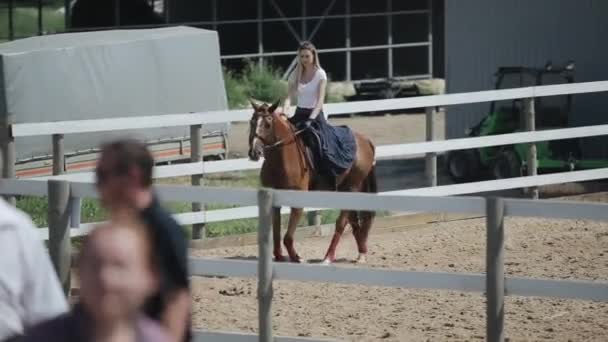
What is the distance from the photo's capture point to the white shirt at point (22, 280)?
16.5ft

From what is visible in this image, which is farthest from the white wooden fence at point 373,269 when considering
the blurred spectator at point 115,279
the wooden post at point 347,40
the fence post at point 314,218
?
the wooden post at point 347,40

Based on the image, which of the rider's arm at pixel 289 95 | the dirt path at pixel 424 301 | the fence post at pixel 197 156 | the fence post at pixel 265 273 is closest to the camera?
the fence post at pixel 265 273

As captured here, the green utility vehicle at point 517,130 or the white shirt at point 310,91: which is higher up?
the white shirt at point 310,91

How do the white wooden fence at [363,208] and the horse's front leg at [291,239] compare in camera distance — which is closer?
the white wooden fence at [363,208]

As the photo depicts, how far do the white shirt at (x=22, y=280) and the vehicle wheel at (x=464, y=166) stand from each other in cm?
1592

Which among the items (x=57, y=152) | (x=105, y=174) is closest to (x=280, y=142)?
(x=57, y=152)

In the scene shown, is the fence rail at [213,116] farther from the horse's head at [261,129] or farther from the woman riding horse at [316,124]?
the horse's head at [261,129]

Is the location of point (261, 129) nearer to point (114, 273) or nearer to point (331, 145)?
point (331, 145)

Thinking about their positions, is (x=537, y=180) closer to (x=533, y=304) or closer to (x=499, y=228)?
(x=533, y=304)

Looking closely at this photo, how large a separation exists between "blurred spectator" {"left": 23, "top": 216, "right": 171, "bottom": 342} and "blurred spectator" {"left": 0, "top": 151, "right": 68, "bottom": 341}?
1337 millimetres

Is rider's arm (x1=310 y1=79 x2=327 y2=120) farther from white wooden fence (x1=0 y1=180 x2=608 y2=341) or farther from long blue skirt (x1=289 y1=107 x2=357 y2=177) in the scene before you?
white wooden fence (x1=0 y1=180 x2=608 y2=341)

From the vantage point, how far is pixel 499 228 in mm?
8133

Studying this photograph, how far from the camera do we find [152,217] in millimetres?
5137

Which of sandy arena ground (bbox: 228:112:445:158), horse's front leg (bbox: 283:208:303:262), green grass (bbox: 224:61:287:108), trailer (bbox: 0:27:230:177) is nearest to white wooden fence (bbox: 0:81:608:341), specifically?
horse's front leg (bbox: 283:208:303:262)
